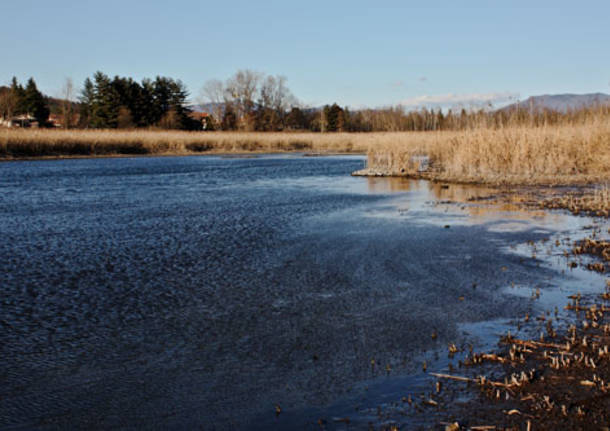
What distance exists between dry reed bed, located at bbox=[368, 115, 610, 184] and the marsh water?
6515 millimetres

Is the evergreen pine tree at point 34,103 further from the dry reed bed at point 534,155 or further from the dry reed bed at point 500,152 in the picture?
the dry reed bed at point 534,155

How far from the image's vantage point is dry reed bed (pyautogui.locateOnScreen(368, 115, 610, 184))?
16.6 metres

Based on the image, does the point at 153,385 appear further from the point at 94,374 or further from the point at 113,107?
the point at 113,107

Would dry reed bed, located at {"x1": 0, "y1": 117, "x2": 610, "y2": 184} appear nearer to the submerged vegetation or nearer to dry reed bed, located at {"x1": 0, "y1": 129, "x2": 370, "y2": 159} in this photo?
the submerged vegetation

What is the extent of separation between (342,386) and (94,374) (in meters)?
1.83

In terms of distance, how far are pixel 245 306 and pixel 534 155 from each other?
1472 cm

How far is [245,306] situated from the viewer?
5.39m

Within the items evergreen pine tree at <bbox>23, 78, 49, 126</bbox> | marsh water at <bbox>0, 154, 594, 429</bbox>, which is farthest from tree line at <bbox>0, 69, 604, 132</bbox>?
marsh water at <bbox>0, 154, 594, 429</bbox>

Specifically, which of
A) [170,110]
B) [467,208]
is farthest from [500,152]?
[170,110]

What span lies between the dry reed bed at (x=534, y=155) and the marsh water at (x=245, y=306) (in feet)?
21.4

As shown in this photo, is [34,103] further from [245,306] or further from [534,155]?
[245,306]

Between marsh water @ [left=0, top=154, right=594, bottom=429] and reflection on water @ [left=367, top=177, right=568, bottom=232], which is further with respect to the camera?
reflection on water @ [left=367, top=177, right=568, bottom=232]

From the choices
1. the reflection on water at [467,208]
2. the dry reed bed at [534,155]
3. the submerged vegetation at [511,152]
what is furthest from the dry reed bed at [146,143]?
the dry reed bed at [534,155]

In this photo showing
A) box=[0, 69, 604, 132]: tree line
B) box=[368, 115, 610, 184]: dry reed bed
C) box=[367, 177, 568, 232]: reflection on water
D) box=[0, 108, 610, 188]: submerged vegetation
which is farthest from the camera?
box=[0, 69, 604, 132]: tree line
